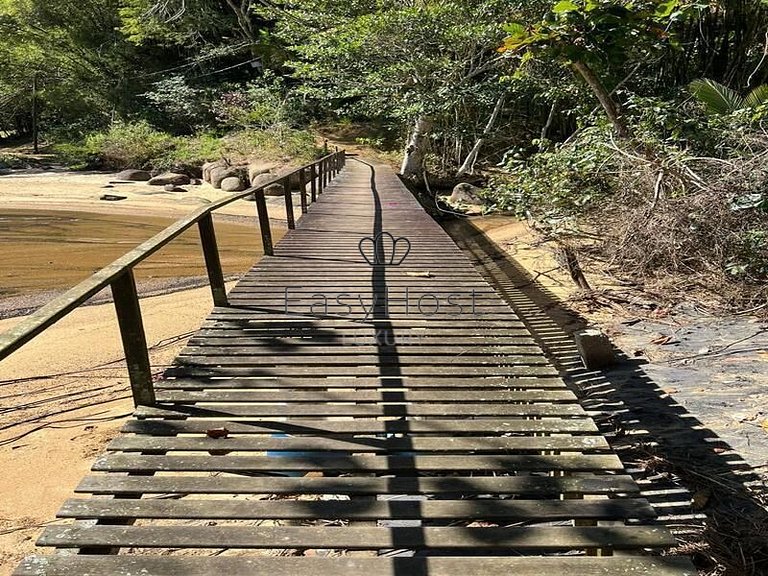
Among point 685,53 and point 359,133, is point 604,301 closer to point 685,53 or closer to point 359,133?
point 685,53

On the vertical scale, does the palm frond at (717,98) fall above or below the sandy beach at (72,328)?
above

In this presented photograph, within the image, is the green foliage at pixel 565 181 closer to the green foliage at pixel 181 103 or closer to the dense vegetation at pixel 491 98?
the dense vegetation at pixel 491 98

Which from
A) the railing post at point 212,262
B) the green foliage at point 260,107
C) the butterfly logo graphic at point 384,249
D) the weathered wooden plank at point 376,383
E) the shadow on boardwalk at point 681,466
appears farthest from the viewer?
the green foliage at point 260,107

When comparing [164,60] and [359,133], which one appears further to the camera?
[164,60]

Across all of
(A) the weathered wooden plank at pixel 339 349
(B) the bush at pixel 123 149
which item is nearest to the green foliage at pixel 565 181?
(A) the weathered wooden plank at pixel 339 349

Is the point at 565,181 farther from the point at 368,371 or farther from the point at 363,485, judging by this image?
the point at 363,485

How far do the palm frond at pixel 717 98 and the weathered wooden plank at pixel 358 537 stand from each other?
722 cm

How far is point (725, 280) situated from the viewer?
6188 millimetres

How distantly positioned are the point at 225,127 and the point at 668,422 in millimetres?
23616

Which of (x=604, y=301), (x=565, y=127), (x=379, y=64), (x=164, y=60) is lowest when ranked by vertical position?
(x=604, y=301)

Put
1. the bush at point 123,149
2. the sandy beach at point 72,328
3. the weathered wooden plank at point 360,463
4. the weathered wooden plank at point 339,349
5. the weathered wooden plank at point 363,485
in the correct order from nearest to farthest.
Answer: the weathered wooden plank at point 363,485, the weathered wooden plank at point 360,463, the weathered wooden plank at point 339,349, the sandy beach at point 72,328, the bush at point 123,149

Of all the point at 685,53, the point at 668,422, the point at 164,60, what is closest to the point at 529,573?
the point at 668,422

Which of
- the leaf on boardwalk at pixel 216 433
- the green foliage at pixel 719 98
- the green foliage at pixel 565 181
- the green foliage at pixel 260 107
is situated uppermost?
the green foliage at pixel 260 107

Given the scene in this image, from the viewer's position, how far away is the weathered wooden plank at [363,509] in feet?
6.19
